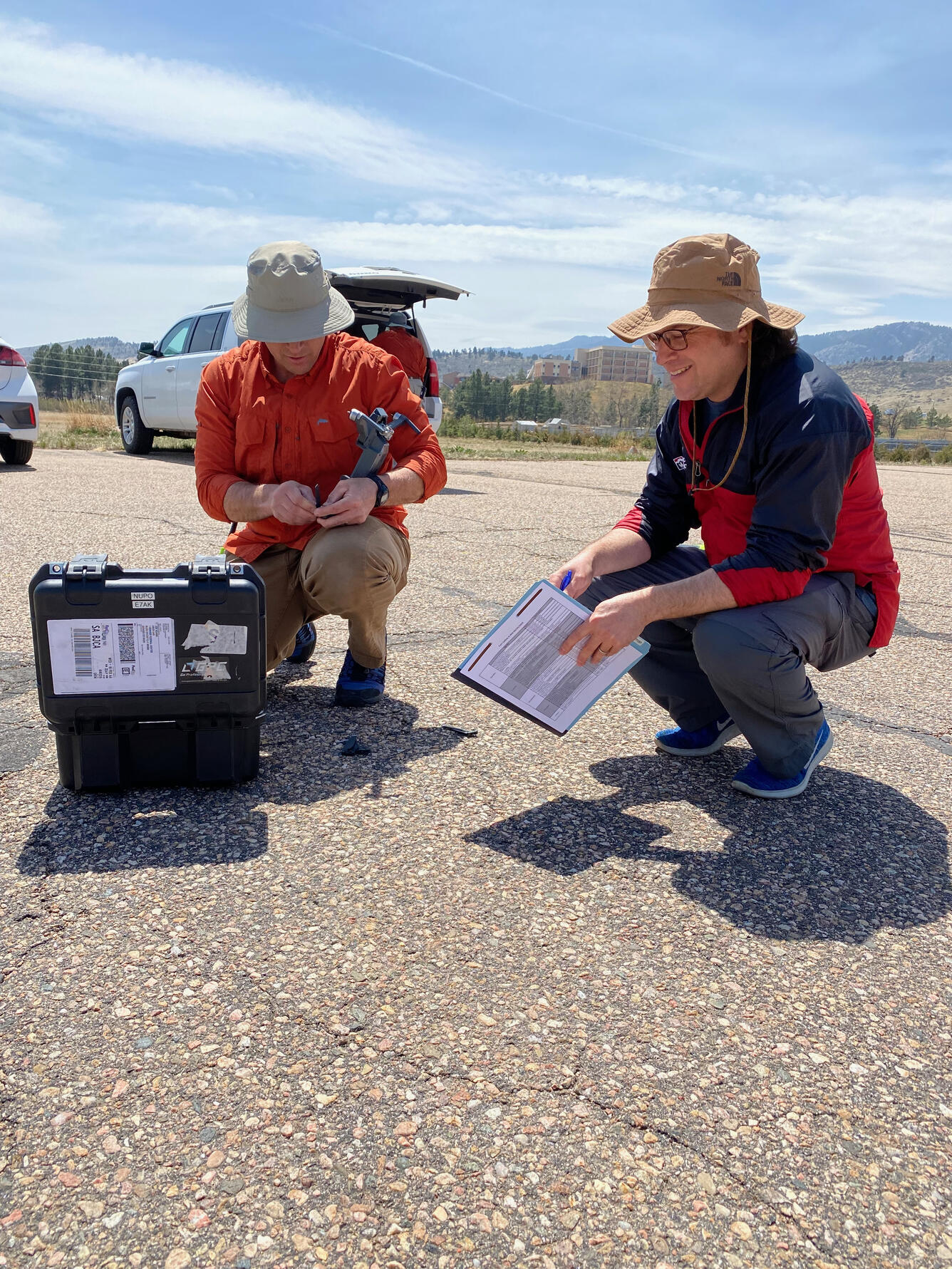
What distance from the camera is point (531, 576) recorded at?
605 centimetres

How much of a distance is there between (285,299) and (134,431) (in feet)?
36.6

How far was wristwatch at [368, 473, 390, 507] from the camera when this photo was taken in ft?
11.0

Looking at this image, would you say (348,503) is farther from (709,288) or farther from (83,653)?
(709,288)

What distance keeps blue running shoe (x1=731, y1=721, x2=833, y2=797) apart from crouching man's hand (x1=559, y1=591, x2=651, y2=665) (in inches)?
26.5

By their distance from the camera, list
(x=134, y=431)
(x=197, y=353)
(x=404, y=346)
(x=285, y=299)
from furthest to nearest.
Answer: (x=134, y=431) → (x=197, y=353) → (x=404, y=346) → (x=285, y=299)

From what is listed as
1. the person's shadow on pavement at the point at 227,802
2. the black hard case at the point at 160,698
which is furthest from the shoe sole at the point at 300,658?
the black hard case at the point at 160,698

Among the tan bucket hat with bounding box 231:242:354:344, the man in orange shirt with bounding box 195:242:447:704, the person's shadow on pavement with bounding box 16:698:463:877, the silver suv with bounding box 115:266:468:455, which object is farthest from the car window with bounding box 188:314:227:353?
the person's shadow on pavement with bounding box 16:698:463:877

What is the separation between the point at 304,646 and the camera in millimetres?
4086

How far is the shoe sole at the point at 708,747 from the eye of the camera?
3222mm

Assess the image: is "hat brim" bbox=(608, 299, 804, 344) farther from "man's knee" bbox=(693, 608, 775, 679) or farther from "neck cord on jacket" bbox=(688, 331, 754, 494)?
"man's knee" bbox=(693, 608, 775, 679)

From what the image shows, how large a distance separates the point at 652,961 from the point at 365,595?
175 centimetres

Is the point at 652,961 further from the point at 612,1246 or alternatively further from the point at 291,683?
the point at 291,683

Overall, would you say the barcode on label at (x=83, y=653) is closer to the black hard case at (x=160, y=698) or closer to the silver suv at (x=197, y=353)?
the black hard case at (x=160, y=698)

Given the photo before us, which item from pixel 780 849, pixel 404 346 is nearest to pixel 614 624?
pixel 780 849
